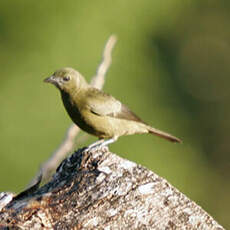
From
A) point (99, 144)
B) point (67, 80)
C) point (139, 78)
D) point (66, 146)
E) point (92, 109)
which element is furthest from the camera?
point (139, 78)

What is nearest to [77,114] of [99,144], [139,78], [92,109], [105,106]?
[92,109]

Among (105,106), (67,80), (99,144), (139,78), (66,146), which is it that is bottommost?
(139,78)

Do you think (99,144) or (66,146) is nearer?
(66,146)

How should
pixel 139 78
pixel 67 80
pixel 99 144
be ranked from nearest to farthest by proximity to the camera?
pixel 99 144, pixel 67 80, pixel 139 78

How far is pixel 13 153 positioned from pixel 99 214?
4282mm

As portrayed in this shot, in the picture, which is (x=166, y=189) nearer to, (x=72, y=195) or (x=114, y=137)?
(x=72, y=195)

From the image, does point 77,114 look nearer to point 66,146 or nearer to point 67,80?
point 67,80

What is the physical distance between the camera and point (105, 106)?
5855 millimetres

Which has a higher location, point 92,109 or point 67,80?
point 67,80

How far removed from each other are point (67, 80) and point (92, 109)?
349 mm

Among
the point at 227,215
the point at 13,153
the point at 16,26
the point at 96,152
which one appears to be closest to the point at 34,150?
the point at 13,153

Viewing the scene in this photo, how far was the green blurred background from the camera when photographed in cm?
789

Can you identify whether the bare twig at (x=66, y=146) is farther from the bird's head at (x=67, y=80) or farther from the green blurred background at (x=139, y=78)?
the green blurred background at (x=139, y=78)

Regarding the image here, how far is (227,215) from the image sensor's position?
11.6 m
